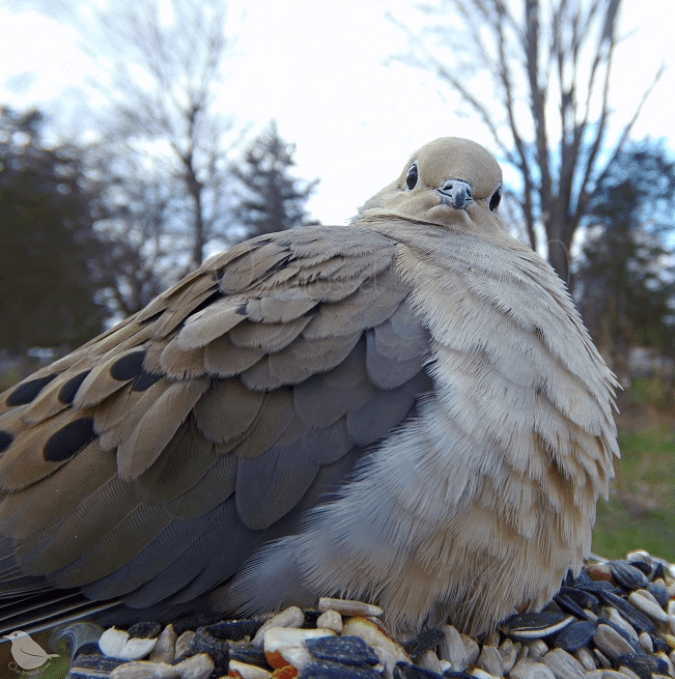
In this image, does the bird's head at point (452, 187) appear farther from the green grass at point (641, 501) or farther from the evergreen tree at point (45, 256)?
the evergreen tree at point (45, 256)

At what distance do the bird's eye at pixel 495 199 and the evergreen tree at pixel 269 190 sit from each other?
142cm

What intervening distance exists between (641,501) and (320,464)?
211 inches

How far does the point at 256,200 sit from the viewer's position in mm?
4324

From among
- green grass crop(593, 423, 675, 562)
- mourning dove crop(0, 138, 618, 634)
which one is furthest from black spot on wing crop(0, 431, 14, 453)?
green grass crop(593, 423, 675, 562)

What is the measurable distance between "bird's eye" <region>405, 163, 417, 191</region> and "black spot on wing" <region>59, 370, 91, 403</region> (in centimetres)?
152

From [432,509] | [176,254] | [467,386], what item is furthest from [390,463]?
[176,254]

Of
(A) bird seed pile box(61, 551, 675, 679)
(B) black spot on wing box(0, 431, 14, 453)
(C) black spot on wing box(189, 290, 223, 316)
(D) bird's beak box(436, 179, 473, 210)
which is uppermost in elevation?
(D) bird's beak box(436, 179, 473, 210)

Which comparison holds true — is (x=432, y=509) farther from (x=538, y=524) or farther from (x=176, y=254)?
(x=176, y=254)

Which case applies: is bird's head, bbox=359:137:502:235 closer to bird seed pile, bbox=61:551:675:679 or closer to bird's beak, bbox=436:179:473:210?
bird's beak, bbox=436:179:473:210

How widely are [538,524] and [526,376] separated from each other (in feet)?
1.27

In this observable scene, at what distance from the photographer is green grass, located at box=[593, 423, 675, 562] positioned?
14.7 ft

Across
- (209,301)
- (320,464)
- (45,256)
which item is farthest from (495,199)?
(45,256)

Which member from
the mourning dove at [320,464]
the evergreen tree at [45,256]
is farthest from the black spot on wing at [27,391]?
the evergreen tree at [45,256]

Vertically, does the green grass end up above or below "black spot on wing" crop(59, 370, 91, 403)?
below
